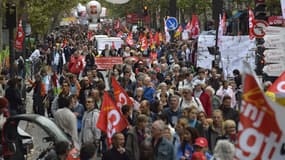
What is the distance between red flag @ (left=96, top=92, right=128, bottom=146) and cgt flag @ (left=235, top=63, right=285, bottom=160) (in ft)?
18.9

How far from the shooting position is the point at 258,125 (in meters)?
6.48

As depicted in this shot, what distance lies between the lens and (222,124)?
1161 centimetres

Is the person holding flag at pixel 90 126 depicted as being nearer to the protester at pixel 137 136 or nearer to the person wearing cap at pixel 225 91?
the protester at pixel 137 136

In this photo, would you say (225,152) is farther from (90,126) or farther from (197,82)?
(197,82)

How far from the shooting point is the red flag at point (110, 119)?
1224 centimetres

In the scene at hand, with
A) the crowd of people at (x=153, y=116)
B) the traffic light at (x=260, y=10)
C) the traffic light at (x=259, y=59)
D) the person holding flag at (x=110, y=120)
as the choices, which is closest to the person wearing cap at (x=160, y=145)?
the crowd of people at (x=153, y=116)

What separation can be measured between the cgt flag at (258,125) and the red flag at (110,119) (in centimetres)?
576

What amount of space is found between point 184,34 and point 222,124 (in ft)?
111

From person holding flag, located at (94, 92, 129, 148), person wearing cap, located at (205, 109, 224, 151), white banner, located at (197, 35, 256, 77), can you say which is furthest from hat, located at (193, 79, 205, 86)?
white banner, located at (197, 35, 256, 77)

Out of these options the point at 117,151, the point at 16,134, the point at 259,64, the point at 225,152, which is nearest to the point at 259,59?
the point at 259,64

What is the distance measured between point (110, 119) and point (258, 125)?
5.93m

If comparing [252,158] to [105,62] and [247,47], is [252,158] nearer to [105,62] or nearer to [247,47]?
[247,47]

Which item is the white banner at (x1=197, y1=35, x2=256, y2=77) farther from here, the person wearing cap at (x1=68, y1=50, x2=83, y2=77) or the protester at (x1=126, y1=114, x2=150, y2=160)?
the protester at (x1=126, y1=114, x2=150, y2=160)

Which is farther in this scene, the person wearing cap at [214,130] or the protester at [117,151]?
the person wearing cap at [214,130]
